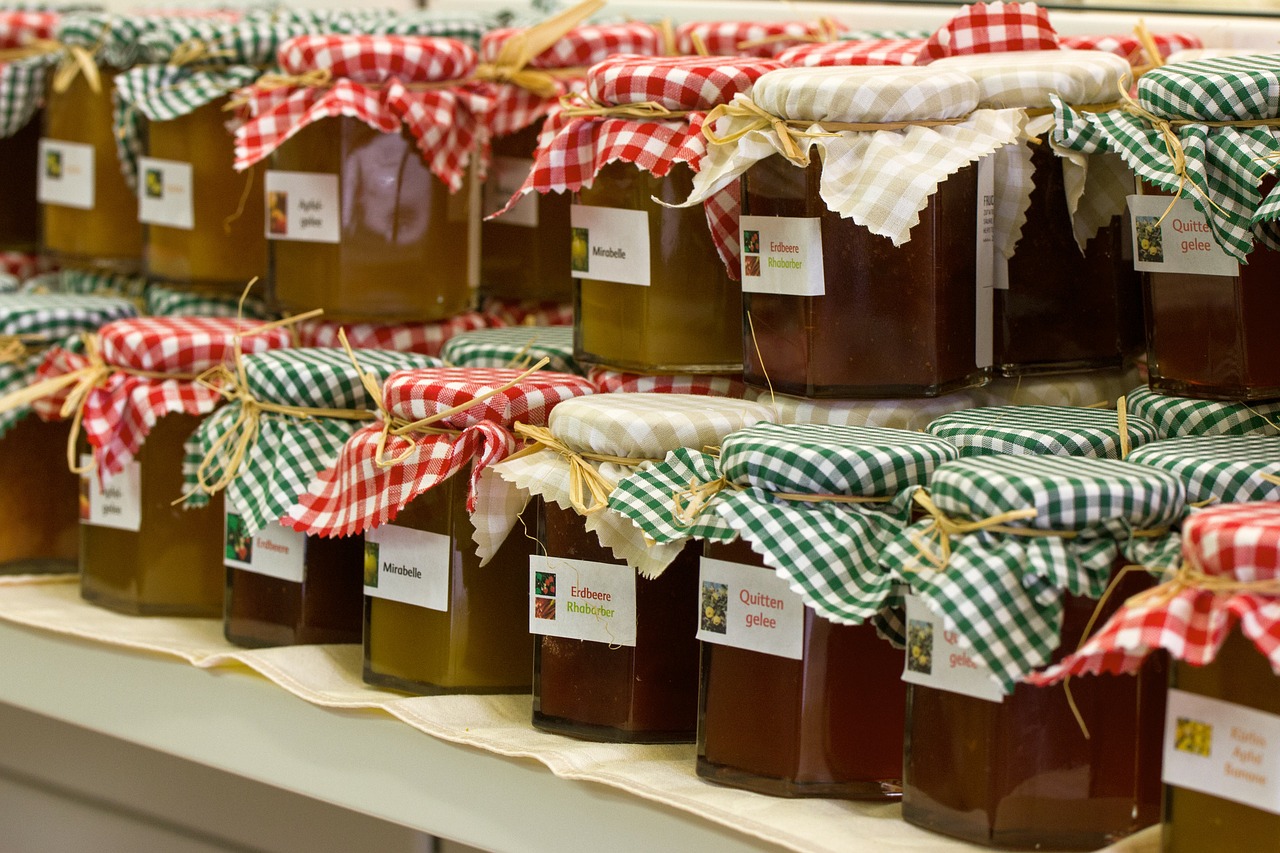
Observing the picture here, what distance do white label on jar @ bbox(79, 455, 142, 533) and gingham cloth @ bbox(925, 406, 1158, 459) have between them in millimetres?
855

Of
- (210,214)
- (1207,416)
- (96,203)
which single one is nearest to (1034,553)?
(1207,416)

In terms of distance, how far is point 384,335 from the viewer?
1.85 m

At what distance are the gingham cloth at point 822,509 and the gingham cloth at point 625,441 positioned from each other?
7cm

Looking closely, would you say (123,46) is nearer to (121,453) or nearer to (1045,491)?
(121,453)

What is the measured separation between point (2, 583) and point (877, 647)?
3.76ft

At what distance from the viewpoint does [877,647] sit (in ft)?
3.96

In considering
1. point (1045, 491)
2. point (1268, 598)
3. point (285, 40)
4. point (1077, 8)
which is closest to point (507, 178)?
point (285, 40)

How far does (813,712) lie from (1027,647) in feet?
0.66

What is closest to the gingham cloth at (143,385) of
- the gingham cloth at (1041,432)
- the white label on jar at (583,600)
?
the white label on jar at (583,600)

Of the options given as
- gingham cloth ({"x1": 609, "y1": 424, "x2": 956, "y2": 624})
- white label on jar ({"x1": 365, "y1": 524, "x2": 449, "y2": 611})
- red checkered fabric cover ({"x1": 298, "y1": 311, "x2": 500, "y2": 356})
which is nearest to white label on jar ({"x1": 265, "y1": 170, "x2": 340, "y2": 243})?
red checkered fabric cover ({"x1": 298, "y1": 311, "x2": 500, "y2": 356})

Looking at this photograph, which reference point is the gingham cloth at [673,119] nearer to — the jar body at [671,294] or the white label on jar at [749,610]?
the jar body at [671,294]

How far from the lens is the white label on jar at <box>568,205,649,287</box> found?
4.94 ft

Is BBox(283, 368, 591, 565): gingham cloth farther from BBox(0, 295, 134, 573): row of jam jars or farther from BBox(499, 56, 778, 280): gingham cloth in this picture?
BBox(0, 295, 134, 573): row of jam jars

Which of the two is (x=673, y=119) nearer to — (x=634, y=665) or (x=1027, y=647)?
(x=634, y=665)
